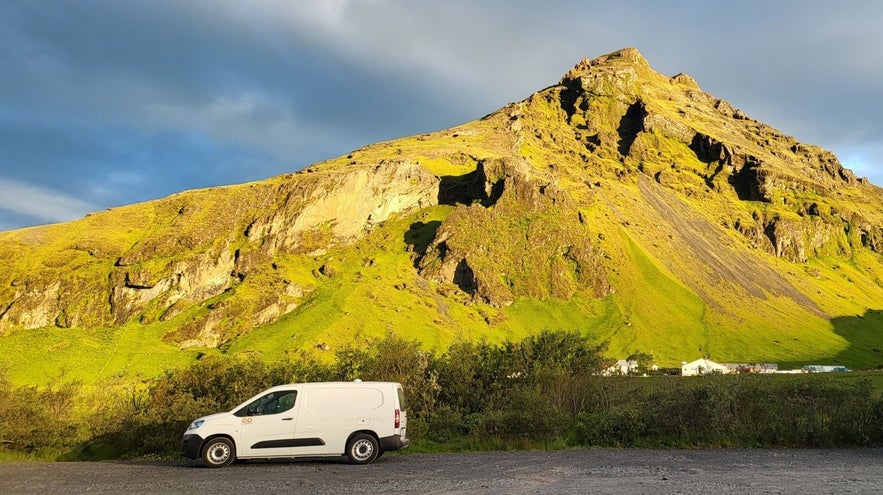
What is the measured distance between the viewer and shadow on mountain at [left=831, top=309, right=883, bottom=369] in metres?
126

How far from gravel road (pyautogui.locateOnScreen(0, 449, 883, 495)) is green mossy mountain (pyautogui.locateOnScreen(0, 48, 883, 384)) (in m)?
83.4

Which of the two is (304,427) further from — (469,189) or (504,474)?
(469,189)

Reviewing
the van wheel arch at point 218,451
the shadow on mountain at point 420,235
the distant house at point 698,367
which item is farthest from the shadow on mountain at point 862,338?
the van wheel arch at point 218,451

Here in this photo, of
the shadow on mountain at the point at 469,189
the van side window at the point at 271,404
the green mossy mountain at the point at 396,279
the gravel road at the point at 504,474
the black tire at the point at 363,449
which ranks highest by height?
the shadow on mountain at the point at 469,189

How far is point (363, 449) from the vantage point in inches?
746

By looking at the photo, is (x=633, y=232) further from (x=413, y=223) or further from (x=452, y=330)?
(x=452, y=330)

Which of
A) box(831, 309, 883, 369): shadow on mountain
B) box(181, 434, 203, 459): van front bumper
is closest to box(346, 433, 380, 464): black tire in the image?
box(181, 434, 203, 459): van front bumper

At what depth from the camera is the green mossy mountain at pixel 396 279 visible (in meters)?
112

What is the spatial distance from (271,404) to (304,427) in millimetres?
1378

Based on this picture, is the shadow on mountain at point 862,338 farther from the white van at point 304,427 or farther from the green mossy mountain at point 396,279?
the white van at point 304,427

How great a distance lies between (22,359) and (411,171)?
351 ft

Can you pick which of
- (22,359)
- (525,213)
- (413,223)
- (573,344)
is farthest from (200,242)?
(573,344)

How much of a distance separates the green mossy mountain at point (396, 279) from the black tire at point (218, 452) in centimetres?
8307

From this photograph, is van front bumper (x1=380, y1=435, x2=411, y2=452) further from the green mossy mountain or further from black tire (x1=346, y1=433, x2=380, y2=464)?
the green mossy mountain
